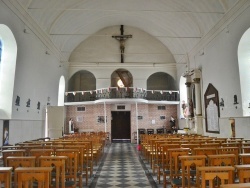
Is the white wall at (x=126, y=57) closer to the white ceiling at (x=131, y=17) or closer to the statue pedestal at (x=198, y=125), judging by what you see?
the white ceiling at (x=131, y=17)

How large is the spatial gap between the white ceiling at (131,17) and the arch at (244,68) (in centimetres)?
169

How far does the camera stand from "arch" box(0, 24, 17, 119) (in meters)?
10.2

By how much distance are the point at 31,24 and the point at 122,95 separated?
10606mm

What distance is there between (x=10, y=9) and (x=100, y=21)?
10.4 metres

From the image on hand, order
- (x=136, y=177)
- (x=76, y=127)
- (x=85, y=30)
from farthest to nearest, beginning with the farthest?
(x=76, y=127)
(x=85, y=30)
(x=136, y=177)

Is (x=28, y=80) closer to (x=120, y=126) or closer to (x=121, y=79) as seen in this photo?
(x=121, y=79)

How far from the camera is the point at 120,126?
2370cm

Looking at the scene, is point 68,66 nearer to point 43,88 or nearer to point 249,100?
point 43,88

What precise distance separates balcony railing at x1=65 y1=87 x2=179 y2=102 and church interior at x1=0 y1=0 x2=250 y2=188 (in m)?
0.10

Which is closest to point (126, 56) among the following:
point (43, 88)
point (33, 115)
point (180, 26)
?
point (180, 26)

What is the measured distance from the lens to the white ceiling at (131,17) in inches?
486

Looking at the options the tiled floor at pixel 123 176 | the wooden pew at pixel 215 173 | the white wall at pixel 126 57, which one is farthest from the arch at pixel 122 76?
the wooden pew at pixel 215 173

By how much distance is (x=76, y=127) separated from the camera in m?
22.0

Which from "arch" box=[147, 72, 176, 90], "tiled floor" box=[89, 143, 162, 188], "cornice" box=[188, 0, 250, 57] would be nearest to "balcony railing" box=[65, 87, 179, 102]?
"arch" box=[147, 72, 176, 90]
